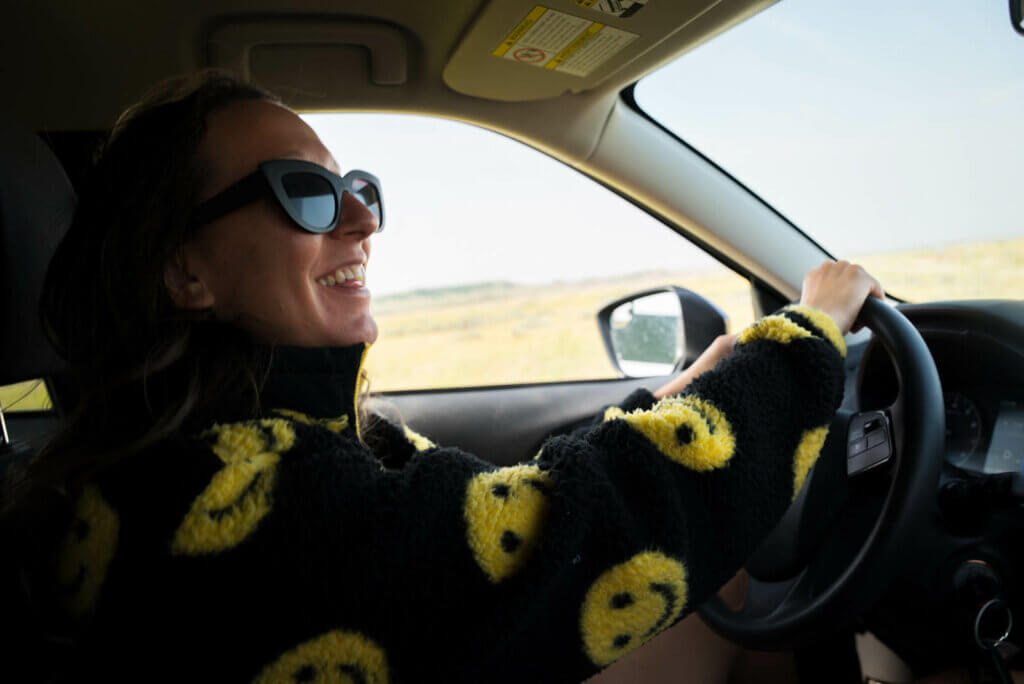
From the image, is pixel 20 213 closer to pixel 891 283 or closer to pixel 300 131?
pixel 300 131

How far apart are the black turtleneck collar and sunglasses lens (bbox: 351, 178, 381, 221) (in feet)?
1.38

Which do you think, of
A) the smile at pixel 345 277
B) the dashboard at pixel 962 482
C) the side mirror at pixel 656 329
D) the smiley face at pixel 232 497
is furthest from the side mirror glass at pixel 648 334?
the smiley face at pixel 232 497

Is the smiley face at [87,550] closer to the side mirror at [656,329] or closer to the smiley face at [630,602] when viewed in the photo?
the smiley face at [630,602]

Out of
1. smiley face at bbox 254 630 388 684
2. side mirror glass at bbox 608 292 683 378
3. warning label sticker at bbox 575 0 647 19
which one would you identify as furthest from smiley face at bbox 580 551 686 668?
side mirror glass at bbox 608 292 683 378

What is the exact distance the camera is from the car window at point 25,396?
1312 mm

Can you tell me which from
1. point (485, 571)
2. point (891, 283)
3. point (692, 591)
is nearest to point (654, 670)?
point (692, 591)

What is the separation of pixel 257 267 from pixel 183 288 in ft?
0.41

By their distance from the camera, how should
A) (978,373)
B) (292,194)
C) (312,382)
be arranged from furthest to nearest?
1. (978,373)
2. (292,194)
3. (312,382)

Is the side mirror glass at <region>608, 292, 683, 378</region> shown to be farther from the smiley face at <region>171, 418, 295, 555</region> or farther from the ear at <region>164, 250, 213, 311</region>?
the smiley face at <region>171, 418, 295, 555</region>

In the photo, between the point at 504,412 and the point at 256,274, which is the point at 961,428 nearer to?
the point at 504,412

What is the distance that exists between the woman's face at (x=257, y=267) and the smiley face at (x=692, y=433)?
54 centimetres

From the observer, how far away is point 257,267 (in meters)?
1.15

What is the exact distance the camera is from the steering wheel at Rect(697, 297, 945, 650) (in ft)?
3.58

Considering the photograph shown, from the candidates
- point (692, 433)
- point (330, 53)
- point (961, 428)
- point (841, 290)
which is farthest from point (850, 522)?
point (330, 53)
